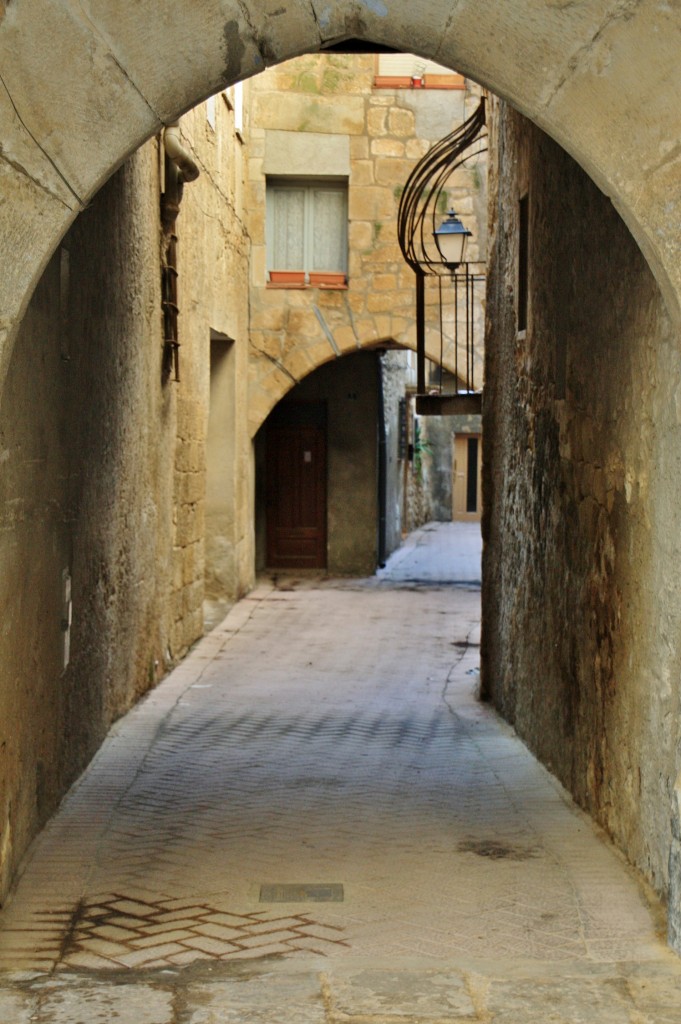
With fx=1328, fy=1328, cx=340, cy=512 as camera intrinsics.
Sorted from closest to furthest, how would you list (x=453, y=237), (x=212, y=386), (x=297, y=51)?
(x=297, y=51)
(x=453, y=237)
(x=212, y=386)

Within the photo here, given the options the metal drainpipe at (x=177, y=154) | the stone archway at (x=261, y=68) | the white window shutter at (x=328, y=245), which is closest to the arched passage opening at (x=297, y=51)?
the stone archway at (x=261, y=68)

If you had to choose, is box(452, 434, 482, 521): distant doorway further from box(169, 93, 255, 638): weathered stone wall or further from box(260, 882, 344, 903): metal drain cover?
box(260, 882, 344, 903): metal drain cover

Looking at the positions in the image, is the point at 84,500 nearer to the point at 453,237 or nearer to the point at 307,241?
the point at 453,237

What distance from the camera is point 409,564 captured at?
62.4 ft

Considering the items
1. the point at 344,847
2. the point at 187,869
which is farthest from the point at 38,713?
the point at 344,847

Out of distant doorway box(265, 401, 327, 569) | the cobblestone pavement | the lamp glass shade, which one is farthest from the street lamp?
the cobblestone pavement

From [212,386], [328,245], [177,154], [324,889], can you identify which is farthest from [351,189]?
[324,889]

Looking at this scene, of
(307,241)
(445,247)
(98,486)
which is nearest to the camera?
(98,486)

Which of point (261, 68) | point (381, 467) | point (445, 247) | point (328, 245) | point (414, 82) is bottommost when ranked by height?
point (381, 467)

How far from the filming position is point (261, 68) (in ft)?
11.5

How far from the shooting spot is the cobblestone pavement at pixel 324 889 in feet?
11.0

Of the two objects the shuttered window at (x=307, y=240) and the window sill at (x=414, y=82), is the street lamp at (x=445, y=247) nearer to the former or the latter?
the window sill at (x=414, y=82)

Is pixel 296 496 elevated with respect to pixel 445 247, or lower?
lower

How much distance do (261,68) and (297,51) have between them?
0.11m
